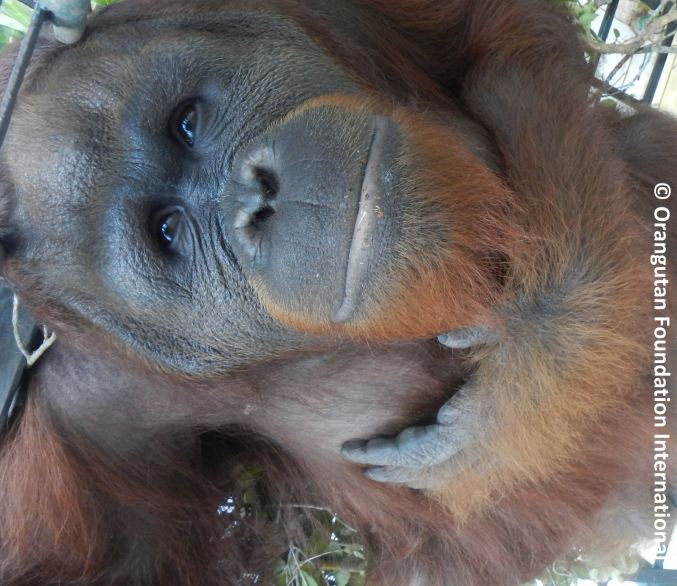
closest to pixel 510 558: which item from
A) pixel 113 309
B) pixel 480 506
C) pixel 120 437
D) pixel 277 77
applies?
pixel 480 506

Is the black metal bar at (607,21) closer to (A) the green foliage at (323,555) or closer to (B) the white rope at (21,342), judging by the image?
(A) the green foliage at (323,555)

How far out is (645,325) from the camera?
6.56 ft

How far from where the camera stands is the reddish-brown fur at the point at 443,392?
1882 millimetres

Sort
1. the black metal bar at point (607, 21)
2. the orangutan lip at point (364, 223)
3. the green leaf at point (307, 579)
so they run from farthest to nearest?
the black metal bar at point (607, 21) → the green leaf at point (307, 579) → the orangutan lip at point (364, 223)

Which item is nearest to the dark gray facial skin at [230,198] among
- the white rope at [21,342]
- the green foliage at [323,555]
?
the white rope at [21,342]

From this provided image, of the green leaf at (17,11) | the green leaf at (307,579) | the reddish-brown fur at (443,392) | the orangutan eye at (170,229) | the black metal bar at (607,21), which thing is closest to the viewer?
the orangutan eye at (170,229)

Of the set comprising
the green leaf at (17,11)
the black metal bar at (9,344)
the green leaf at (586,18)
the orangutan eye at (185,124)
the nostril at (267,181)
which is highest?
the green leaf at (586,18)

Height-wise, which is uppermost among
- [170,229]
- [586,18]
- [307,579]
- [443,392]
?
[586,18]

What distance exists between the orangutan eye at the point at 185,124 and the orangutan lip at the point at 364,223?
1.60 ft

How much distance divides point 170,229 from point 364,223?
0.54 m

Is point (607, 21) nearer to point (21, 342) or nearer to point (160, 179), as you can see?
point (160, 179)

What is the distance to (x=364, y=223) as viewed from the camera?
4.76 ft

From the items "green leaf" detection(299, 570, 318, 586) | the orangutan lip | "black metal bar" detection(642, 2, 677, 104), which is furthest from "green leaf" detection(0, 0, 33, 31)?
"black metal bar" detection(642, 2, 677, 104)

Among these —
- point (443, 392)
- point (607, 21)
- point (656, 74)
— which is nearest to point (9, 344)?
point (443, 392)
